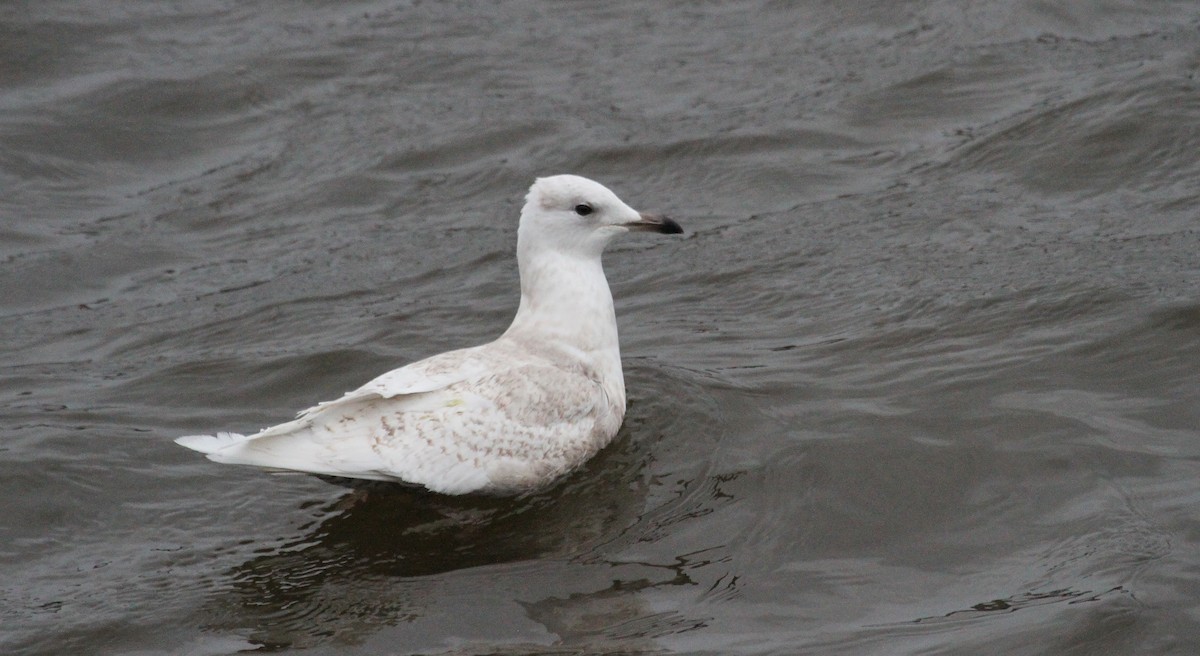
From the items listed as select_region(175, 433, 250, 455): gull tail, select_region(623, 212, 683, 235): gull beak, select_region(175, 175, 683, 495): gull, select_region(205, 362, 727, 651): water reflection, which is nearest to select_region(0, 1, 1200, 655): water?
select_region(205, 362, 727, 651): water reflection

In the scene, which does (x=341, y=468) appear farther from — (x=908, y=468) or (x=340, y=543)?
(x=908, y=468)

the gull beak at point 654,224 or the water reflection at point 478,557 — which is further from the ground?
the gull beak at point 654,224

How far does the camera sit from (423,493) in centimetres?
595

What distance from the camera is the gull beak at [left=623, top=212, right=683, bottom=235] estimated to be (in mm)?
6402

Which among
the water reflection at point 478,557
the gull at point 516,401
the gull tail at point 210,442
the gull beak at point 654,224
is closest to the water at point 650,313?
the water reflection at point 478,557

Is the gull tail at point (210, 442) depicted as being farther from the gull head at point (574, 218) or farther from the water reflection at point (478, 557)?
the gull head at point (574, 218)

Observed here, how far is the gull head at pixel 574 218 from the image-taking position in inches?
252

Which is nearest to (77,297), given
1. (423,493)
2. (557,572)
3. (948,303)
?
(423,493)

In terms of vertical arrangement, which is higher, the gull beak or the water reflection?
the gull beak

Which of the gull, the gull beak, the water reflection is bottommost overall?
the water reflection

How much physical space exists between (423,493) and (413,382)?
477 millimetres

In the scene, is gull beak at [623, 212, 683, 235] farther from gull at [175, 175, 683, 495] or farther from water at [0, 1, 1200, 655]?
water at [0, 1, 1200, 655]

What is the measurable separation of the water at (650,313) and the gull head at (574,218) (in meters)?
0.81

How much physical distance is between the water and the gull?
242 millimetres
